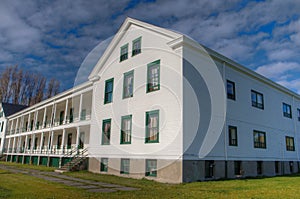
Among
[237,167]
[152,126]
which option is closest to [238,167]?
[237,167]

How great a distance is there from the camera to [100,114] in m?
19.5

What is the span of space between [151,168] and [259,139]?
9.28m

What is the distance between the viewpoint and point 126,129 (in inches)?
653

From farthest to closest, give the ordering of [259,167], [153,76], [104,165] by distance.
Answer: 1. [259,167]
2. [104,165]
3. [153,76]

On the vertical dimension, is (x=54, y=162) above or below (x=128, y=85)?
below

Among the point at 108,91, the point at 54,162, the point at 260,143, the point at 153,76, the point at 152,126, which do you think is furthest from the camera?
the point at 54,162

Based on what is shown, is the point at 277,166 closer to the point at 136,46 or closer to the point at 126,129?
the point at 126,129

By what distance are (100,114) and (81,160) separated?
4.07 metres

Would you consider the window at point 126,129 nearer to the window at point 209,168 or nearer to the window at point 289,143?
the window at point 209,168

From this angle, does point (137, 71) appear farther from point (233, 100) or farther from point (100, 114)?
point (233, 100)

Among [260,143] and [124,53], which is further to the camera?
[260,143]

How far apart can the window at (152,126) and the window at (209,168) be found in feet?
10.2

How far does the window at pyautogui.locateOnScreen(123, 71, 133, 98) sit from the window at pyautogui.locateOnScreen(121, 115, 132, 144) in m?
1.58

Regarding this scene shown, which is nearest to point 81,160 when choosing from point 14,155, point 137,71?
point 137,71
